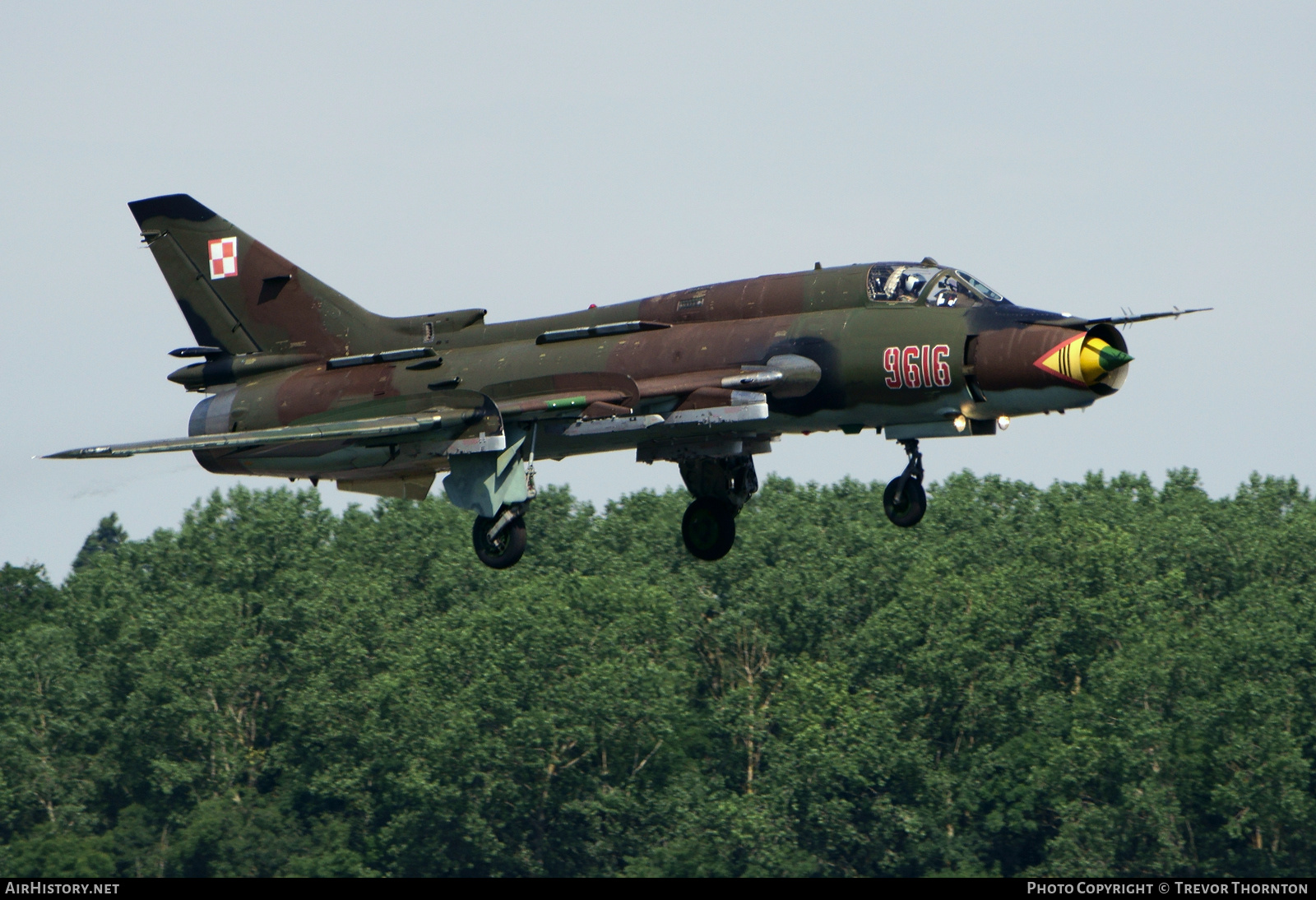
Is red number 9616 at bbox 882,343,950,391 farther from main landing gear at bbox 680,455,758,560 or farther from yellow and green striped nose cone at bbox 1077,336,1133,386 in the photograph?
main landing gear at bbox 680,455,758,560

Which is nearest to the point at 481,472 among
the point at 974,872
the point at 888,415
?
the point at 888,415

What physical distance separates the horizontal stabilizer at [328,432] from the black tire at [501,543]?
6.11 feet

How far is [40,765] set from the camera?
3725 inches

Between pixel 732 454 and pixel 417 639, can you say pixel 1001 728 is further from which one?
pixel 732 454

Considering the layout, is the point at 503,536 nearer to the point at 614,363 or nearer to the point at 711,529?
the point at 614,363

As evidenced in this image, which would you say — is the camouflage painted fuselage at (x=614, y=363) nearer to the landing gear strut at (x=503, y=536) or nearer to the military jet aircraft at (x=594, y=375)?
the military jet aircraft at (x=594, y=375)

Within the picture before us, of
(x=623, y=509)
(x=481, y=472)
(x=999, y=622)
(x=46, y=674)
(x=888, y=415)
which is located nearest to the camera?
(x=888, y=415)

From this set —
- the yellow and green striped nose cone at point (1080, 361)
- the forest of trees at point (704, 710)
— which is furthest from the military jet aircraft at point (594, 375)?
the forest of trees at point (704, 710)

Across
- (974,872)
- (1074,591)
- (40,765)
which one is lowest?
(974,872)

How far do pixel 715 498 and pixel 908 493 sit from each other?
4.69m

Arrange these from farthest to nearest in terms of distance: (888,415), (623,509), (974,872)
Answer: (623,509) < (974,872) < (888,415)

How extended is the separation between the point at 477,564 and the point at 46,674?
23.3 meters

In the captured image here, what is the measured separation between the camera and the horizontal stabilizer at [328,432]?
29953mm

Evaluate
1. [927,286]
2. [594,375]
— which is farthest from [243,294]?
[927,286]
